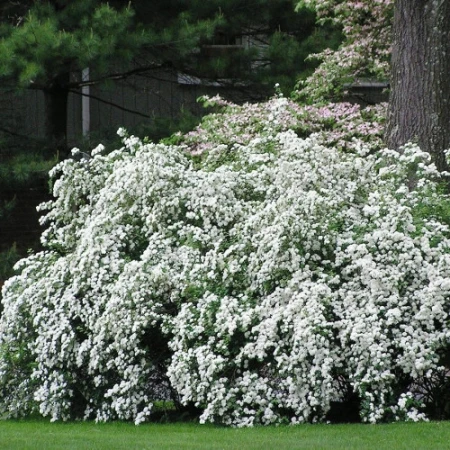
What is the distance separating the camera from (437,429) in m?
7.41

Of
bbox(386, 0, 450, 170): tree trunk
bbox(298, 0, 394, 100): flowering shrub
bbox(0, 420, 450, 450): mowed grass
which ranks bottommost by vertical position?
bbox(0, 420, 450, 450): mowed grass

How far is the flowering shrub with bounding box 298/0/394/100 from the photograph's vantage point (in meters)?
14.6

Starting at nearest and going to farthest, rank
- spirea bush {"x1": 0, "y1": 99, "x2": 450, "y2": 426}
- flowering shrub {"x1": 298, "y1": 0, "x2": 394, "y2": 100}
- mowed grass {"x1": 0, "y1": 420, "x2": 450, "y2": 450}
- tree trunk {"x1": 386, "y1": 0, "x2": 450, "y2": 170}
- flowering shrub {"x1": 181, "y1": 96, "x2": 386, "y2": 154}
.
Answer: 1. mowed grass {"x1": 0, "y1": 420, "x2": 450, "y2": 450}
2. spirea bush {"x1": 0, "y1": 99, "x2": 450, "y2": 426}
3. tree trunk {"x1": 386, "y1": 0, "x2": 450, "y2": 170}
4. flowering shrub {"x1": 181, "y1": 96, "x2": 386, "y2": 154}
5. flowering shrub {"x1": 298, "y1": 0, "x2": 394, "y2": 100}

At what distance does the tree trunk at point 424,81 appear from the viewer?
10.8 metres

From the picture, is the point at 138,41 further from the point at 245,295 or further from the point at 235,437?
the point at 235,437

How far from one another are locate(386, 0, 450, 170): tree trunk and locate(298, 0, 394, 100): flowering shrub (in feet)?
11.1

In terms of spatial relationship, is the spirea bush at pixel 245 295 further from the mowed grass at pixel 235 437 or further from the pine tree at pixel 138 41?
the pine tree at pixel 138 41

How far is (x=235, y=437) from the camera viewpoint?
7441 millimetres

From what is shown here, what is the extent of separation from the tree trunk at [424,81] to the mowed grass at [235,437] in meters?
3.90

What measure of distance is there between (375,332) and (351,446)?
1083 mm

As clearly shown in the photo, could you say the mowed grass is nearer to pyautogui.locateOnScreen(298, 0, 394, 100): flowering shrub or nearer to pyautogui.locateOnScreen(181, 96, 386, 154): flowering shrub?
pyautogui.locateOnScreen(181, 96, 386, 154): flowering shrub

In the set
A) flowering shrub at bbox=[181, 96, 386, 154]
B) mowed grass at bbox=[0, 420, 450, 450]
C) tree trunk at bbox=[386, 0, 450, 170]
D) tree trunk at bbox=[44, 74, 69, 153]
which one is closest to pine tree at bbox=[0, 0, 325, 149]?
tree trunk at bbox=[44, 74, 69, 153]

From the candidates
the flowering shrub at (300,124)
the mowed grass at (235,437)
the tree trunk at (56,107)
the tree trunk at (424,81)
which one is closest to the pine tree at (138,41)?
the tree trunk at (56,107)

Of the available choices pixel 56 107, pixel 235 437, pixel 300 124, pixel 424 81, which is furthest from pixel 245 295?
pixel 56 107
